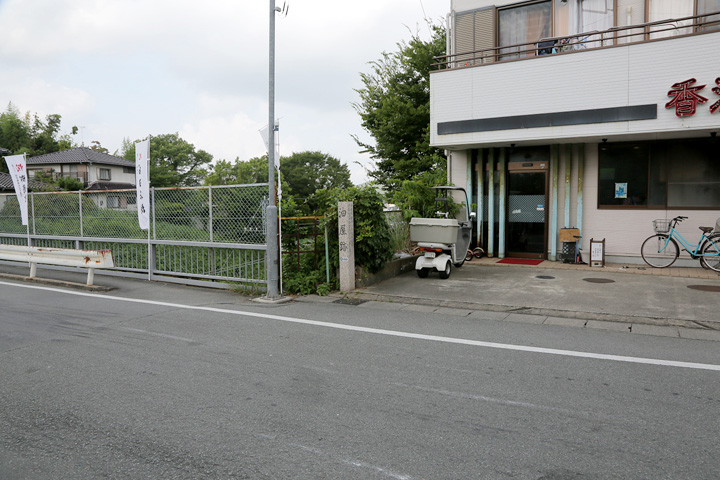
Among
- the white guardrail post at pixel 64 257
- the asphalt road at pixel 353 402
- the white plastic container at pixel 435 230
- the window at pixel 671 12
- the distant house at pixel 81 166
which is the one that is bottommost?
the asphalt road at pixel 353 402

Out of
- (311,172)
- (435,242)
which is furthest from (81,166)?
(435,242)

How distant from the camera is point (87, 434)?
3.63m

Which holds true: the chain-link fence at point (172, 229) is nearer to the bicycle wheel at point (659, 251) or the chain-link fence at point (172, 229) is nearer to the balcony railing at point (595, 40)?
the balcony railing at point (595, 40)

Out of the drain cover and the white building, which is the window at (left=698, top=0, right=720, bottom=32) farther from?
the drain cover

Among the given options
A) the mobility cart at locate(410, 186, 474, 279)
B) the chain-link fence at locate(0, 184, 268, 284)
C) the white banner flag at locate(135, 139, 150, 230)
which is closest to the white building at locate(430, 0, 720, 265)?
the mobility cart at locate(410, 186, 474, 279)

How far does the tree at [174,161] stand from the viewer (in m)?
72.8

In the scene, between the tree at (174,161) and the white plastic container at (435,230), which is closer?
the white plastic container at (435,230)

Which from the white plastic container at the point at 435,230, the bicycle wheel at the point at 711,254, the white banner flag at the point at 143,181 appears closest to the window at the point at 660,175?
the bicycle wheel at the point at 711,254

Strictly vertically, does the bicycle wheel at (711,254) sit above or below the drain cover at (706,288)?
above

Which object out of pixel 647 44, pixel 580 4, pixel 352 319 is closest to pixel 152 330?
pixel 352 319

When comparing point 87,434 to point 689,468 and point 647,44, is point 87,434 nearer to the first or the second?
point 689,468

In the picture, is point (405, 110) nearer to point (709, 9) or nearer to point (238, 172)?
point (709, 9)

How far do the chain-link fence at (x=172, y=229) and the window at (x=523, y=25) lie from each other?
7.81m

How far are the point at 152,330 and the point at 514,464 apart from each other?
5.13 m
